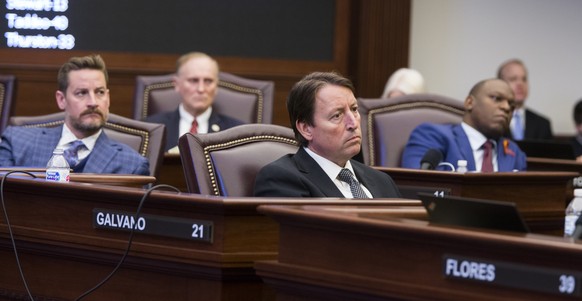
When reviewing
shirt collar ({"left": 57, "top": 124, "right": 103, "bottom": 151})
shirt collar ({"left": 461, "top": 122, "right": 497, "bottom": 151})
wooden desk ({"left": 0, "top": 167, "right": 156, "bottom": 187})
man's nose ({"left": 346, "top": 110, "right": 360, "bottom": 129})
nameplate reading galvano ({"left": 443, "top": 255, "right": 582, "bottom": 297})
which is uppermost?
man's nose ({"left": 346, "top": 110, "right": 360, "bottom": 129})

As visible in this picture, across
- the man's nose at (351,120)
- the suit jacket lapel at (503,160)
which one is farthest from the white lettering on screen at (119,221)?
the suit jacket lapel at (503,160)

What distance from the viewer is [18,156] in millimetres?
5367

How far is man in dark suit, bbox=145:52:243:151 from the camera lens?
7362 mm

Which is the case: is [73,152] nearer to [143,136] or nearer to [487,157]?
[143,136]

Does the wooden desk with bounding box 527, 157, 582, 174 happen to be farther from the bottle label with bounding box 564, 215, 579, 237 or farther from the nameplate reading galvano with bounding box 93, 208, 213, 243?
the nameplate reading galvano with bounding box 93, 208, 213, 243

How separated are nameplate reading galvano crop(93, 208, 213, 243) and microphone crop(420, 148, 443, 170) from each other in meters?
2.21

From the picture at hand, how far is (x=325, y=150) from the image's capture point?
426 cm

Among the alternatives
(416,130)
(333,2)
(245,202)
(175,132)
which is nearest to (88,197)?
(245,202)

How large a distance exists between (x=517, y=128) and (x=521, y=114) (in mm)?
140

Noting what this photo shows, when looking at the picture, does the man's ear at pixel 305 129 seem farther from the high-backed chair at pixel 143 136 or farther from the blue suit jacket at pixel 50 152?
the high-backed chair at pixel 143 136

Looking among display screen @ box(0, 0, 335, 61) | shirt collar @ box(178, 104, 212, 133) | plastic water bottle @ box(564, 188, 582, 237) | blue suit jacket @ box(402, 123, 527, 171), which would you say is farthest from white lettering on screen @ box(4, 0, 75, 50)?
plastic water bottle @ box(564, 188, 582, 237)

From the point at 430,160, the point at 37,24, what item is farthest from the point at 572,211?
the point at 37,24

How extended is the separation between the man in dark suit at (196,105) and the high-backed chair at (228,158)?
2834 millimetres

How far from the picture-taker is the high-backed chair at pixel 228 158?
421 cm
